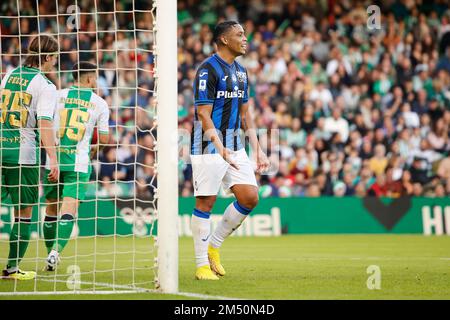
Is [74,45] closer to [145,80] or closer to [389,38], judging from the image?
[145,80]

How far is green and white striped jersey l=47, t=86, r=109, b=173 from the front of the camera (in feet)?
34.2

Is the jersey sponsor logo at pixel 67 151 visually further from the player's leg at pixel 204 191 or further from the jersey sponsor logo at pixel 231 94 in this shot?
the jersey sponsor logo at pixel 231 94

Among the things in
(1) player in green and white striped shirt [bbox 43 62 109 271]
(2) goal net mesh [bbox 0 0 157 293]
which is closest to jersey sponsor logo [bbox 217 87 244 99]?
(1) player in green and white striped shirt [bbox 43 62 109 271]

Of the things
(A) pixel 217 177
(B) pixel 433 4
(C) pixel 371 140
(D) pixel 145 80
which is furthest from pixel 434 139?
(A) pixel 217 177

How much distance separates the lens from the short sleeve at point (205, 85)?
9000mm

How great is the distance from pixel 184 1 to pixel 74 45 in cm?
385

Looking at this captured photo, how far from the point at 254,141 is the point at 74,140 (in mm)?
2267

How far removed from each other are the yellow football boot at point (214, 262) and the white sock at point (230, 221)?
58 millimetres

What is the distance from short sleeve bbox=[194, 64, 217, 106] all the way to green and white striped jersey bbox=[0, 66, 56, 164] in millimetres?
1454

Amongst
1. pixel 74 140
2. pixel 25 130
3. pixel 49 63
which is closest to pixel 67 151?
pixel 74 140

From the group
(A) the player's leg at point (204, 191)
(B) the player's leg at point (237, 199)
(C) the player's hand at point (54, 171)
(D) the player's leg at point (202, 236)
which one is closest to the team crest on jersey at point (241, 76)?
(B) the player's leg at point (237, 199)

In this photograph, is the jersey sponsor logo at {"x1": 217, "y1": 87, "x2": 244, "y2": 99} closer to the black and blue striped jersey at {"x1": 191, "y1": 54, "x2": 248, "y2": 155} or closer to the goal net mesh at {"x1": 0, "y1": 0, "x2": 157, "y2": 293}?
the black and blue striped jersey at {"x1": 191, "y1": 54, "x2": 248, "y2": 155}
